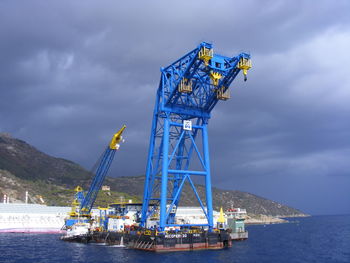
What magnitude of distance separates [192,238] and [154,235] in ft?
17.3

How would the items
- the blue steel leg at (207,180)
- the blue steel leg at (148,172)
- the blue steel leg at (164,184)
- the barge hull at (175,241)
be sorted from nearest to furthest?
the barge hull at (175,241)
the blue steel leg at (164,184)
the blue steel leg at (207,180)
the blue steel leg at (148,172)

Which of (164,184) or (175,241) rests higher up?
(164,184)

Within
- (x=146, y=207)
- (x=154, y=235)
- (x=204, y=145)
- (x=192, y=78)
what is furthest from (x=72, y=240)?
(x=192, y=78)

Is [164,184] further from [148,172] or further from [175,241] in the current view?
[175,241]

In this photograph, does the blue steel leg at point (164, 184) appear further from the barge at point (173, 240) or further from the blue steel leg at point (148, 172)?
the blue steel leg at point (148, 172)

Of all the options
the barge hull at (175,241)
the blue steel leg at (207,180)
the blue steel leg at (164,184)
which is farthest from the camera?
the blue steel leg at (207,180)

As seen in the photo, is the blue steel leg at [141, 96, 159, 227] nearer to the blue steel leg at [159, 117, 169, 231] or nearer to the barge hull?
the barge hull

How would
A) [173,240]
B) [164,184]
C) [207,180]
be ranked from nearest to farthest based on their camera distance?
[173,240] → [164,184] → [207,180]

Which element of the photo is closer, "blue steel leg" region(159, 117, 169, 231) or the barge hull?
Answer: the barge hull

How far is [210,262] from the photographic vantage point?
1596 inches

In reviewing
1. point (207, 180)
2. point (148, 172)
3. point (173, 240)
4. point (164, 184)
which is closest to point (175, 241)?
point (173, 240)

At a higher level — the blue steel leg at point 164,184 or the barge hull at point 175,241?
the blue steel leg at point 164,184

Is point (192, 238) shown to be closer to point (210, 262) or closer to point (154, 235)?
point (154, 235)

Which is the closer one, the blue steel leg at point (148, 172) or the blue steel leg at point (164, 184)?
the blue steel leg at point (164, 184)
